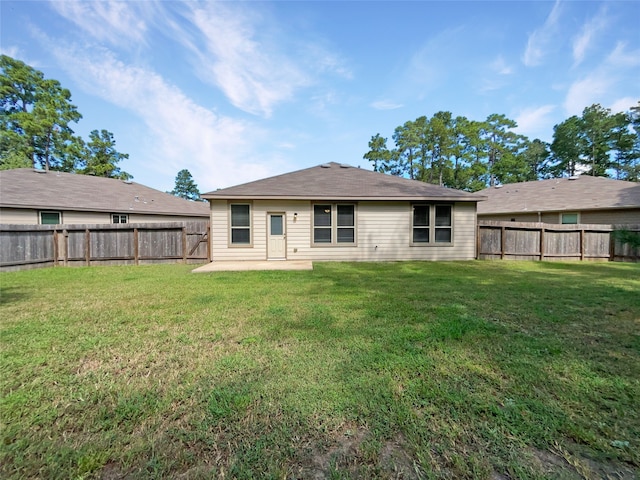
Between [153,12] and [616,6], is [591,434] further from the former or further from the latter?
[616,6]

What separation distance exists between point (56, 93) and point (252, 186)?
30.3 metres

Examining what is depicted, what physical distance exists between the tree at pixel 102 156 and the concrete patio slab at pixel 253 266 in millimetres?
28440

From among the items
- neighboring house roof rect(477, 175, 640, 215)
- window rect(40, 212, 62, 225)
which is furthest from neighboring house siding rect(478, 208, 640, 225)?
window rect(40, 212, 62, 225)

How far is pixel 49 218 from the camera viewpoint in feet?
41.0

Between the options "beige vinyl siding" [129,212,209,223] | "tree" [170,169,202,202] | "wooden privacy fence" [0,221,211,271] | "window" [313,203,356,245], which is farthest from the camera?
"tree" [170,169,202,202]

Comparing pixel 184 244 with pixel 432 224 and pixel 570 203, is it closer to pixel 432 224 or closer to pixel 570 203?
pixel 432 224

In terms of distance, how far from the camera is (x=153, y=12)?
8.38m

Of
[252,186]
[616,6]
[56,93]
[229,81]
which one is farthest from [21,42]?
[56,93]

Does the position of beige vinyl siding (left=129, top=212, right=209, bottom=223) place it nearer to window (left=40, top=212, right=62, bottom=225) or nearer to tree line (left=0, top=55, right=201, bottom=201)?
window (left=40, top=212, right=62, bottom=225)

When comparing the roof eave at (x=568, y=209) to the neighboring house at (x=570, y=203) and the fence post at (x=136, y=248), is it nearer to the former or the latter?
the neighboring house at (x=570, y=203)

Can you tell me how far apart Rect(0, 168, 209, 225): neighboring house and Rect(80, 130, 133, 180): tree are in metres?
14.0

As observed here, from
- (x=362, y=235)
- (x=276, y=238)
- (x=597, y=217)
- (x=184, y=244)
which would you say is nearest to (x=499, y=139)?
(x=597, y=217)

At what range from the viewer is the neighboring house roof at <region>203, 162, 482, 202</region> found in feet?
32.5

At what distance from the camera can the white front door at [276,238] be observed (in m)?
10.2
